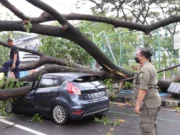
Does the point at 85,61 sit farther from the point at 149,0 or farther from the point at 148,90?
the point at 149,0

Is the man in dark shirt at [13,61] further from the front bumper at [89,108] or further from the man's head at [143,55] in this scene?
the man's head at [143,55]

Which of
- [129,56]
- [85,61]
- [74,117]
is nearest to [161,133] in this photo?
[74,117]

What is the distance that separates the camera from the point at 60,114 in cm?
609

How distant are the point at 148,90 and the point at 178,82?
5.54 metres

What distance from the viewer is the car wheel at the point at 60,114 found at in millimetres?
5984

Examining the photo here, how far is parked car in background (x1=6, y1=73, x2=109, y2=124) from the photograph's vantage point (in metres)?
5.86

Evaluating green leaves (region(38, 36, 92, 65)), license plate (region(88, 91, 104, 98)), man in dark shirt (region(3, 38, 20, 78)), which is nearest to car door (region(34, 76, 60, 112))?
license plate (region(88, 91, 104, 98))

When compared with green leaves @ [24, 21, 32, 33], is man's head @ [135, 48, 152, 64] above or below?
below

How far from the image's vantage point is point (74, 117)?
5.83 meters

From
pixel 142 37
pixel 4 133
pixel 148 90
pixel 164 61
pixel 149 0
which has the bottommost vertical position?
pixel 4 133

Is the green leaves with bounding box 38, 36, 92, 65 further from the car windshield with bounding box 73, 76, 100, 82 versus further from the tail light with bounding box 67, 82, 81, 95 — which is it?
the tail light with bounding box 67, 82, 81, 95

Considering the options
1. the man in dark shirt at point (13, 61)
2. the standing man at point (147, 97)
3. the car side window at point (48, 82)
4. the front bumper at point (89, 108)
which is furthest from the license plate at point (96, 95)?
the man in dark shirt at point (13, 61)

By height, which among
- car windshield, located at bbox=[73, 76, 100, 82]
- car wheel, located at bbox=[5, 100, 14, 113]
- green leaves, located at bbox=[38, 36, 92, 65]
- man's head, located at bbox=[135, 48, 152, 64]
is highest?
green leaves, located at bbox=[38, 36, 92, 65]

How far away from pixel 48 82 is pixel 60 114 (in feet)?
3.41
